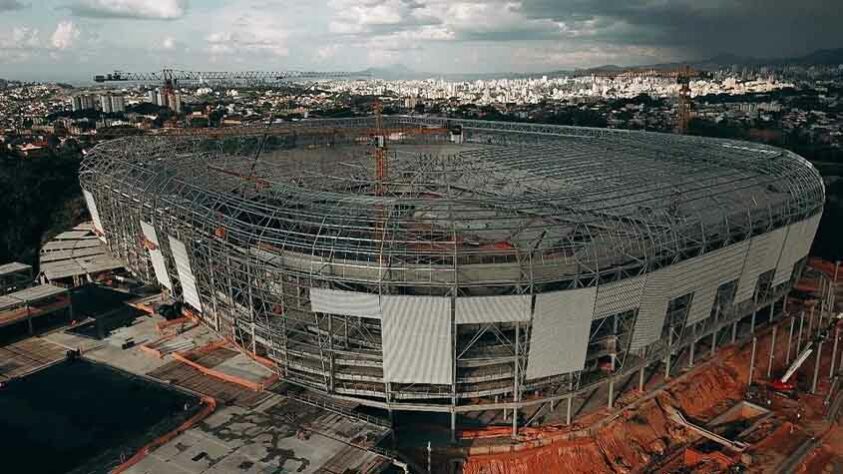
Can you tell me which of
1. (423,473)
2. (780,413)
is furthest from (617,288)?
(780,413)

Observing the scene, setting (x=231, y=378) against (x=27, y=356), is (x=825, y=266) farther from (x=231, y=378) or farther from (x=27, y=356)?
(x=27, y=356)

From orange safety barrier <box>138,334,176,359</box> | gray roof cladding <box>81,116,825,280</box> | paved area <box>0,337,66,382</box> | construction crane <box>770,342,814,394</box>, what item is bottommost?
construction crane <box>770,342,814,394</box>

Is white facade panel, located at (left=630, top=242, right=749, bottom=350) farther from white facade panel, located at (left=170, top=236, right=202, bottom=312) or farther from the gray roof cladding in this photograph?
white facade panel, located at (left=170, top=236, right=202, bottom=312)

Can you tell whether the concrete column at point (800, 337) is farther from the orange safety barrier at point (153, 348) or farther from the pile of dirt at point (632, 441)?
the orange safety barrier at point (153, 348)

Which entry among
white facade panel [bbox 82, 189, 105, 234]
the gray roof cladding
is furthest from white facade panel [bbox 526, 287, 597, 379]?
white facade panel [bbox 82, 189, 105, 234]

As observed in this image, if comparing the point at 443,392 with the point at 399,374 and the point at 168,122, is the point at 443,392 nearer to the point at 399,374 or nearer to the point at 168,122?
the point at 399,374

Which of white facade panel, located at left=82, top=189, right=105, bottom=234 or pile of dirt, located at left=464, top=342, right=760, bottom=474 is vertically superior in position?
white facade panel, located at left=82, top=189, right=105, bottom=234

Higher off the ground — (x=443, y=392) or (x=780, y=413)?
(x=443, y=392)
